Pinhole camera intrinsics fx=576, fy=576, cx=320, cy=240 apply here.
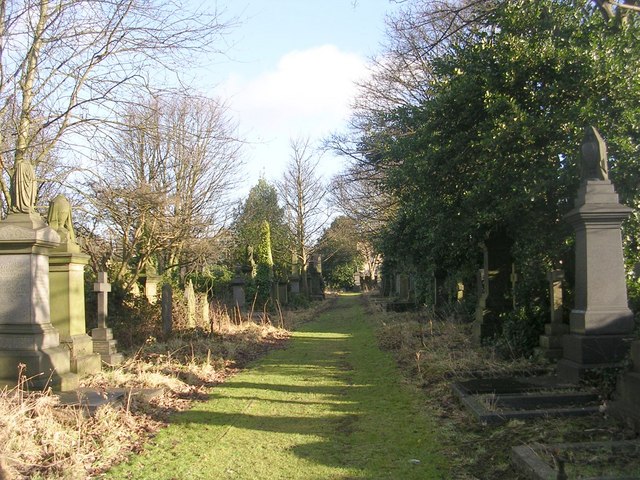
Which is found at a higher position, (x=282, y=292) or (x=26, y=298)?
(x=26, y=298)

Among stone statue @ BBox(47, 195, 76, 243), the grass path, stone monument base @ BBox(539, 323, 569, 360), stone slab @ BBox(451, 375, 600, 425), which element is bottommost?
the grass path

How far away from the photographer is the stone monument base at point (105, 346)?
1098cm

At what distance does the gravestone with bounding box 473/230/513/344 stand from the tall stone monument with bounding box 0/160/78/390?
26.4 feet

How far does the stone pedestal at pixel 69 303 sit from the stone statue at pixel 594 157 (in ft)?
26.9

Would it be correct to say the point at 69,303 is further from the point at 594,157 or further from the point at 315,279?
the point at 315,279

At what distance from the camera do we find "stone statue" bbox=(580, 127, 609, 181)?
771 cm

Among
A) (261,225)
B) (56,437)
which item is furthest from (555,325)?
(261,225)

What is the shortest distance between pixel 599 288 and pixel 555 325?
2.39 m

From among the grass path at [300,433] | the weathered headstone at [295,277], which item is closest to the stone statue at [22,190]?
the grass path at [300,433]

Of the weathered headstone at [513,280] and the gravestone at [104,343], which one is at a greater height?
the weathered headstone at [513,280]

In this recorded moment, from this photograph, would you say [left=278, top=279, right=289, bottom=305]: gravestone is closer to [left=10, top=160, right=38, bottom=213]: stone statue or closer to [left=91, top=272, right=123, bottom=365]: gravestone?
[left=91, top=272, right=123, bottom=365]: gravestone

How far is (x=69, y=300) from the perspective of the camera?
385 inches

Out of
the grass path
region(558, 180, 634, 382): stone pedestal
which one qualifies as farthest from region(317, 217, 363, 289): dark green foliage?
region(558, 180, 634, 382): stone pedestal

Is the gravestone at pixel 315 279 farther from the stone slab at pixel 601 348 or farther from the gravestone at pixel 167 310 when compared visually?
the stone slab at pixel 601 348
